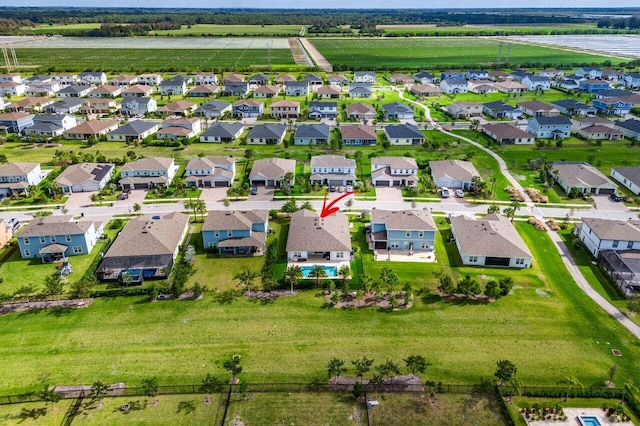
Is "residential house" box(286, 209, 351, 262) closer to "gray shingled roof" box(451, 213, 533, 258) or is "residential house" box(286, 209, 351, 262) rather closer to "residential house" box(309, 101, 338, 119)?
"gray shingled roof" box(451, 213, 533, 258)

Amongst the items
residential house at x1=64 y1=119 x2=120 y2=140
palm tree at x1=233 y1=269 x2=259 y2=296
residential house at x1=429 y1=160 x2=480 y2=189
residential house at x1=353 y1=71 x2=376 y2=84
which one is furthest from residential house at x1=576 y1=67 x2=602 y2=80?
palm tree at x1=233 y1=269 x2=259 y2=296

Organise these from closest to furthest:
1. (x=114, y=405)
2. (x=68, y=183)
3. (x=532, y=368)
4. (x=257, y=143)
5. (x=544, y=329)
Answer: (x=114, y=405), (x=532, y=368), (x=544, y=329), (x=68, y=183), (x=257, y=143)

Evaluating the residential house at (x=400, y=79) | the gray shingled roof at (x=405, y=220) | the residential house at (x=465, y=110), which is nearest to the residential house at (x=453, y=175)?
the gray shingled roof at (x=405, y=220)

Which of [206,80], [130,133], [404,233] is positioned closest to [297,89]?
[206,80]

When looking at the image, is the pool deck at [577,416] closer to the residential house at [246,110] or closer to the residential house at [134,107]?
the residential house at [246,110]

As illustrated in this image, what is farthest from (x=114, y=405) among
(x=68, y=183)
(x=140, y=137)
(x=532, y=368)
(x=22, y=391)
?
(x=140, y=137)

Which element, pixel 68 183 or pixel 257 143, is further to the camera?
pixel 257 143

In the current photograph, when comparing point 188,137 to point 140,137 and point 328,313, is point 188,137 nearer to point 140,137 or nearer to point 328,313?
point 140,137
